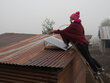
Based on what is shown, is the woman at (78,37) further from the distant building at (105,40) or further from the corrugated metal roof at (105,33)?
the distant building at (105,40)

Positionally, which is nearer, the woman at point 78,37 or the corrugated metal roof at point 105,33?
the woman at point 78,37

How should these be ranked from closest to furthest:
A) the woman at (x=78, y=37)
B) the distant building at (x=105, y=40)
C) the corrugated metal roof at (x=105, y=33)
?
the woman at (x=78, y=37)
the corrugated metal roof at (x=105, y=33)
the distant building at (x=105, y=40)

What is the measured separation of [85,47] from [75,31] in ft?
2.17

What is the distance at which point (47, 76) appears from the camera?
421 centimetres

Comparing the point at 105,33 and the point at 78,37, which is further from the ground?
the point at 78,37

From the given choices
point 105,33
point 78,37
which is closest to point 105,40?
point 105,33

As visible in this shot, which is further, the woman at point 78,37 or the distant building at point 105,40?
the distant building at point 105,40

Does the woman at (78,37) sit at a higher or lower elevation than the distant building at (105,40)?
higher

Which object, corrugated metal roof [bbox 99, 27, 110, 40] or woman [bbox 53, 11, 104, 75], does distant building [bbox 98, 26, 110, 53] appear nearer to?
corrugated metal roof [bbox 99, 27, 110, 40]

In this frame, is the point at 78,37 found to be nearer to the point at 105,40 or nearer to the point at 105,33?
the point at 105,33

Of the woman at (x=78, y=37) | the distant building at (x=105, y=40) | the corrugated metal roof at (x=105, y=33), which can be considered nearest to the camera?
the woman at (x=78, y=37)

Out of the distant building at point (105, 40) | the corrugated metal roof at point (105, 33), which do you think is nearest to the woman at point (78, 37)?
the corrugated metal roof at point (105, 33)

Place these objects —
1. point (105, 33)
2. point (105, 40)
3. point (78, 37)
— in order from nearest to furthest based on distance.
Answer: point (78, 37), point (105, 33), point (105, 40)

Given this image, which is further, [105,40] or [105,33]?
[105,40]
